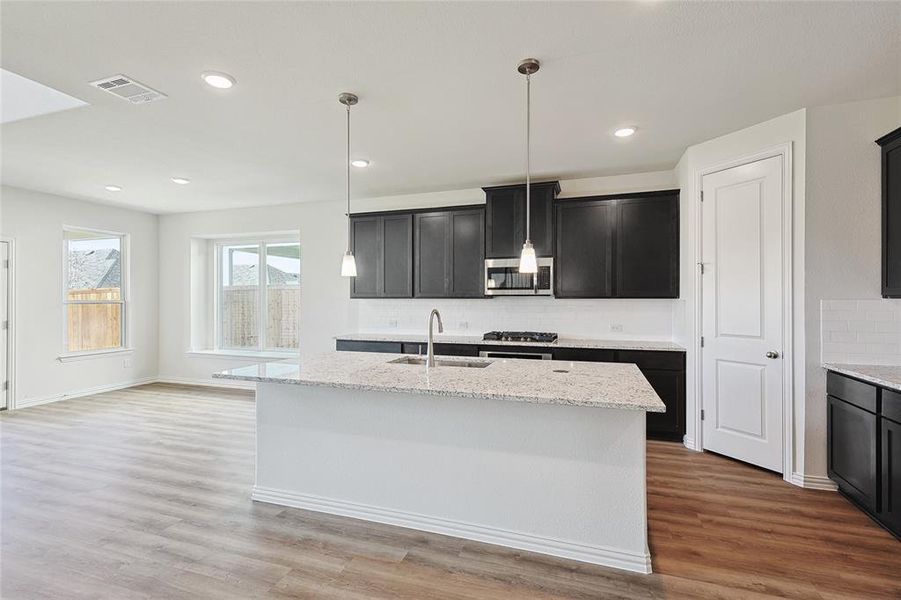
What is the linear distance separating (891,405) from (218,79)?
13.9 ft

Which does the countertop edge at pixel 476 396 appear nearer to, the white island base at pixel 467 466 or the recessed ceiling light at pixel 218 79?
the white island base at pixel 467 466

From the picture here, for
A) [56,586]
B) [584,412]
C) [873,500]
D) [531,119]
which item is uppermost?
[531,119]

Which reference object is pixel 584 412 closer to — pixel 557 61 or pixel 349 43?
pixel 557 61

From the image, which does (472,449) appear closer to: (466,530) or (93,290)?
(466,530)

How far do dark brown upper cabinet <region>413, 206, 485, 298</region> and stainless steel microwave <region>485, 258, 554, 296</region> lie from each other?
0.12m

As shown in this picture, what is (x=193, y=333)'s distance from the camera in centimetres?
672

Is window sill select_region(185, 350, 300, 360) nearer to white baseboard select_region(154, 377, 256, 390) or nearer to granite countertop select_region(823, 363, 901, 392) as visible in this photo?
white baseboard select_region(154, 377, 256, 390)

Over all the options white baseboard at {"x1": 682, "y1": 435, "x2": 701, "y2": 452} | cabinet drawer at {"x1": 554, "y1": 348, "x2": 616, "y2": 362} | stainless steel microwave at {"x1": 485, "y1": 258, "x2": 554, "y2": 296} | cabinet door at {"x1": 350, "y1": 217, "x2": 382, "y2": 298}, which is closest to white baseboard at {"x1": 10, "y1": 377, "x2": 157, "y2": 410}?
cabinet door at {"x1": 350, "y1": 217, "x2": 382, "y2": 298}

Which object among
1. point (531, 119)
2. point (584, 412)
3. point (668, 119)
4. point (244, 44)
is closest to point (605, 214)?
point (668, 119)

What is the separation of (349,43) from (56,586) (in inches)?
117

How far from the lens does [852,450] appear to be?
8.91 feet

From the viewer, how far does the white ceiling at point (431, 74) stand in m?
2.04

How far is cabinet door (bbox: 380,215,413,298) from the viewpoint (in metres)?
5.16

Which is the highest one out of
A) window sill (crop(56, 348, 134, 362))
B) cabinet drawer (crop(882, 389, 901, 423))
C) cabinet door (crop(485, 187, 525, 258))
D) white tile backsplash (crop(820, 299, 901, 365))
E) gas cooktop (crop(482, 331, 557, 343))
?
cabinet door (crop(485, 187, 525, 258))
